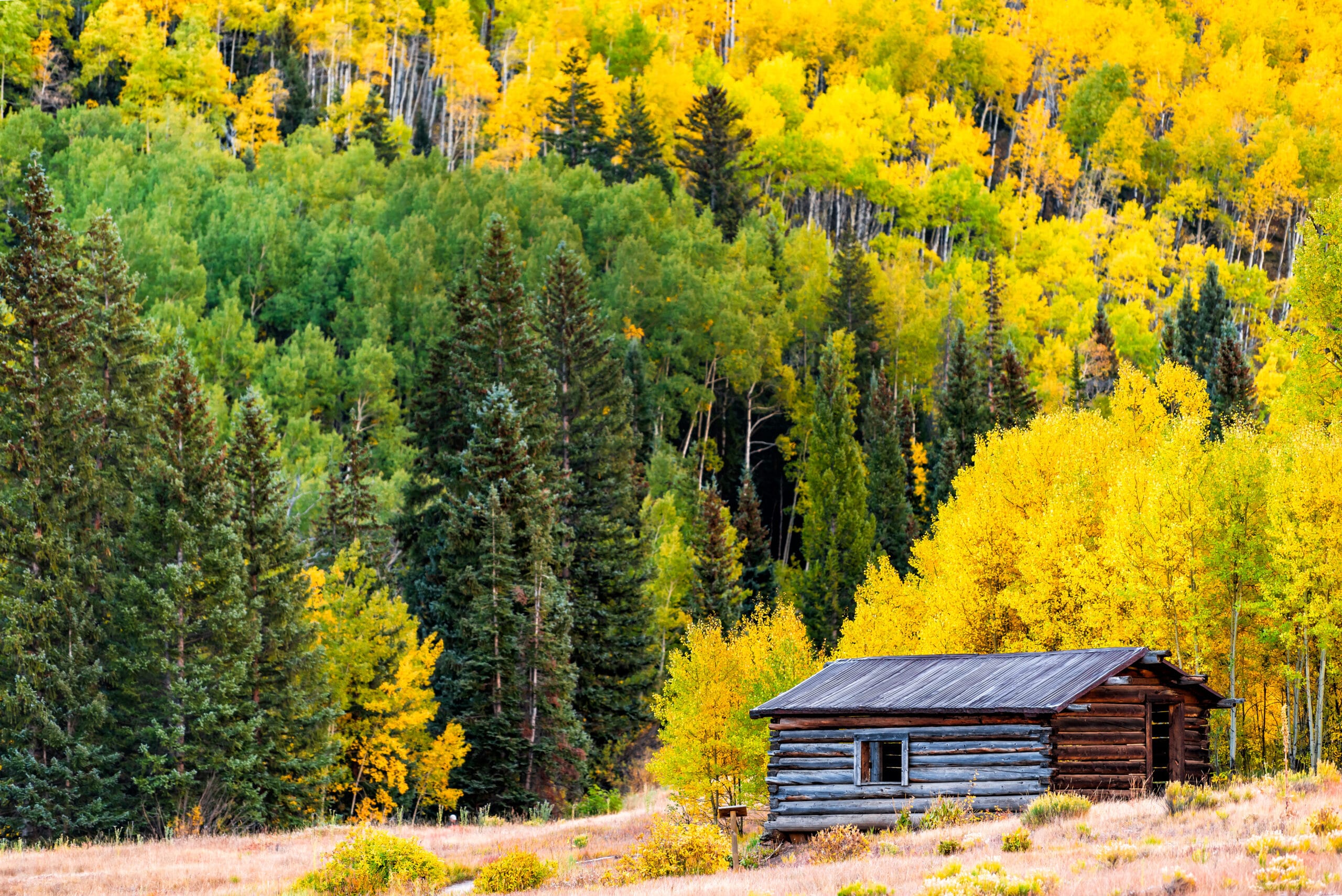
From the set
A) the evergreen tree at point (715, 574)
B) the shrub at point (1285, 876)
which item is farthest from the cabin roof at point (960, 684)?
the evergreen tree at point (715, 574)

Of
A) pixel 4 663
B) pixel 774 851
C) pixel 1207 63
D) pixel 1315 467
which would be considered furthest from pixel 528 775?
pixel 1207 63

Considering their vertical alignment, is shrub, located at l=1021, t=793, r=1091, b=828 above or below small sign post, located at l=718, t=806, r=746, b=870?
above

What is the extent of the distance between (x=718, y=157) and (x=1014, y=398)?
36.0 meters

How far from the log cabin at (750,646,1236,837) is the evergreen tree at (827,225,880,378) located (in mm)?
58380

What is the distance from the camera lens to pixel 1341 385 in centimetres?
4766

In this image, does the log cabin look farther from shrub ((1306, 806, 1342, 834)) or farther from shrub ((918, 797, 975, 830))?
shrub ((1306, 806, 1342, 834))

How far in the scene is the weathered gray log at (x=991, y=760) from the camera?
96.4 ft

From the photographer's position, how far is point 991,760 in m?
29.6

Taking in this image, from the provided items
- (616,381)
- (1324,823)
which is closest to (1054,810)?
(1324,823)

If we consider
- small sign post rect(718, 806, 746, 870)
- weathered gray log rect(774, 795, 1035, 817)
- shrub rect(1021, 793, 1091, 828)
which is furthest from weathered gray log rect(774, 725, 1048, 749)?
small sign post rect(718, 806, 746, 870)

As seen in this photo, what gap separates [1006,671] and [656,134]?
8330cm

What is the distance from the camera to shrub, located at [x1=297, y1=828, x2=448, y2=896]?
24.4 m

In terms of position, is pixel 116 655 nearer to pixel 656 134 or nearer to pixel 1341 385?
pixel 1341 385

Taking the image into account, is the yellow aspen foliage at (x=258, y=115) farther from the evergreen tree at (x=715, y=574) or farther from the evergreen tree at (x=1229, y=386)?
the evergreen tree at (x=1229, y=386)
